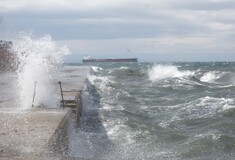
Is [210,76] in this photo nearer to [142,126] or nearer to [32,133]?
[142,126]

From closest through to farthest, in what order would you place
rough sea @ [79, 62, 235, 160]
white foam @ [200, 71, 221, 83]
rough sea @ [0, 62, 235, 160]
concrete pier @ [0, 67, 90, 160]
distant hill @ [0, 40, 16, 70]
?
concrete pier @ [0, 67, 90, 160] < rough sea @ [0, 62, 235, 160] < rough sea @ [79, 62, 235, 160] < distant hill @ [0, 40, 16, 70] < white foam @ [200, 71, 221, 83]

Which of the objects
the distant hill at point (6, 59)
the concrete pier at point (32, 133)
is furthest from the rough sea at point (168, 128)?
the distant hill at point (6, 59)

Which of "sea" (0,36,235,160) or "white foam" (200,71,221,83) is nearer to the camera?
"sea" (0,36,235,160)

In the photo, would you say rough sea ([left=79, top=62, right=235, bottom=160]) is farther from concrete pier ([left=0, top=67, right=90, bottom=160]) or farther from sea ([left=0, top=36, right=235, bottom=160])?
concrete pier ([left=0, top=67, right=90, bottom=160])

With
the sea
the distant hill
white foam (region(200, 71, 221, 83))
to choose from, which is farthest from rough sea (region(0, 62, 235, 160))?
white foam (region(200, 71, 221, 83))

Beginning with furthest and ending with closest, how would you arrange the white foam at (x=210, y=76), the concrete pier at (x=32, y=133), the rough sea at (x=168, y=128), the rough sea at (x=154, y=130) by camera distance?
the white foam at (x=210, y=76) < the rough sea at (x=168, y=128) < the rough sea at (x=154, y=130) < the concrete pier at (x=32, y=133)

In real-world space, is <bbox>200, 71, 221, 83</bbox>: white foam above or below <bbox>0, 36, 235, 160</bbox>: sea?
below

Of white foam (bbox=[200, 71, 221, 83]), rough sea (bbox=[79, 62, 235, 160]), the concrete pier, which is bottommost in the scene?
white foam (bbox=[200, 71, 221, 83])

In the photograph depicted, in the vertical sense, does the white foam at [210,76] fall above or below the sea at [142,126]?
below

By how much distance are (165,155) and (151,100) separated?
34.9 ft

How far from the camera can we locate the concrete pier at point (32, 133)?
6883 mm

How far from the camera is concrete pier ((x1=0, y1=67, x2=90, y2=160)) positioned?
688 cm

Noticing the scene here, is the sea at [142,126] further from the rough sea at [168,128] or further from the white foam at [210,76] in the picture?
the white foam at [210,76]

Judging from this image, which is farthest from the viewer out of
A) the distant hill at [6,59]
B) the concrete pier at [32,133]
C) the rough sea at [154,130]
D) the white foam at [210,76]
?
the white foam at [210,76]
